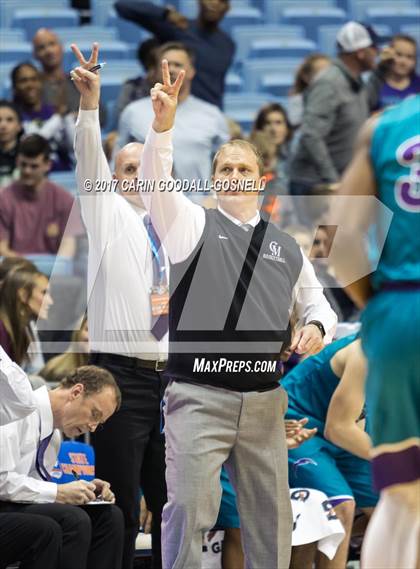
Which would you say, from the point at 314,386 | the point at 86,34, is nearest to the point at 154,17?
the point at 86,34

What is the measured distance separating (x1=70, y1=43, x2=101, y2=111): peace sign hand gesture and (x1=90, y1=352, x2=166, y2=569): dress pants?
1020 mm

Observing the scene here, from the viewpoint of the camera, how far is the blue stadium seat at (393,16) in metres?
11.6

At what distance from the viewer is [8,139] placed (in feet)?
26.6

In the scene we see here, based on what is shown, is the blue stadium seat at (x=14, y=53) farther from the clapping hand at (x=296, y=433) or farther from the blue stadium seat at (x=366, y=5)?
the clapping hand at (x=296, y=433)

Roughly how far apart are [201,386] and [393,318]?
52.5 inches

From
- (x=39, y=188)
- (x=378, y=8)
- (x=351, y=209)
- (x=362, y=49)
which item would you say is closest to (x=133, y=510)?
(x=351, y=209)

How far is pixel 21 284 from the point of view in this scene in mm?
5895

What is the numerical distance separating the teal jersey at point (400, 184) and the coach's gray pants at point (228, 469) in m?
1.25

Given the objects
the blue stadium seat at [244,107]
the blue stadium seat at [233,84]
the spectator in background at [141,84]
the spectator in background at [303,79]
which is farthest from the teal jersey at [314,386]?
the blue stadium seat at [233,84]

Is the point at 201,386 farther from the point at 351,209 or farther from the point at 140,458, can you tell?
the point at 351,209

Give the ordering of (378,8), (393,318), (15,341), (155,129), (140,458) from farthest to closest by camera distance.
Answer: (378,8)
(15,341)
(140,458)
(155,129)
(393,318)

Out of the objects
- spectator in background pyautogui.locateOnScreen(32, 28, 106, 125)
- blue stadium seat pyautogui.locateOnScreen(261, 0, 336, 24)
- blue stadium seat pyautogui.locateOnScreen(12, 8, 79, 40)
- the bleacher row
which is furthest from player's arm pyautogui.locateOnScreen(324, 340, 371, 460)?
blue stadium seat pyautogui.locateOnScreen(261, 0, 336, 24)

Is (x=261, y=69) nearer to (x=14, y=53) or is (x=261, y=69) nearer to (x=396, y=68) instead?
(x=396, y=68)

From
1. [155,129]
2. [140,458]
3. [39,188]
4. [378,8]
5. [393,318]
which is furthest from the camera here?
[378,8]
